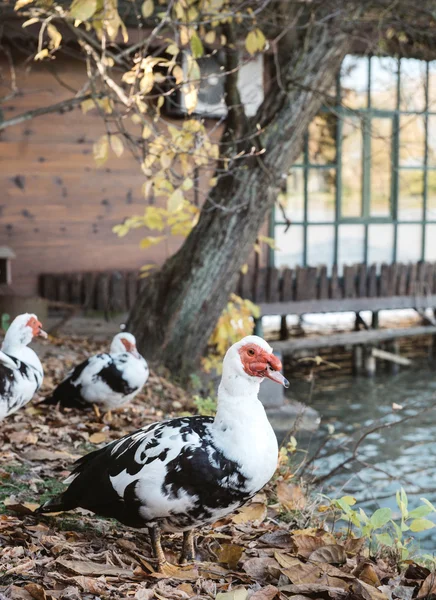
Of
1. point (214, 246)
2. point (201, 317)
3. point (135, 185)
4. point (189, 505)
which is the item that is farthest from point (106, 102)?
point (135, 185)

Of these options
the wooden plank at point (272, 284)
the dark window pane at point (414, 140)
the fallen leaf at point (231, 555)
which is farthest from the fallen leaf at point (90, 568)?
the dark window pane at point (414, 140)

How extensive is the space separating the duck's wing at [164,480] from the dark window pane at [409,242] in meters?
10.9

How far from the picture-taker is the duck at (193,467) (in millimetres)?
3043

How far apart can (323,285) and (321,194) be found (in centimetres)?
227

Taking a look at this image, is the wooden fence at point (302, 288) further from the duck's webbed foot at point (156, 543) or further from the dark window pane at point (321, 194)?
the duck's webbed foot at point (156, 543)

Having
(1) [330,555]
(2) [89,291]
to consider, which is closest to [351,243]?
(2) [89,291]

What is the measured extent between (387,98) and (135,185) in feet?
16.0

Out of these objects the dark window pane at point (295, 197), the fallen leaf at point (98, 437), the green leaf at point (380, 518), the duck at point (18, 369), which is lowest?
the fallen leaf at point (98, 437)

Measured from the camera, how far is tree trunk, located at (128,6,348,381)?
7.14 meters

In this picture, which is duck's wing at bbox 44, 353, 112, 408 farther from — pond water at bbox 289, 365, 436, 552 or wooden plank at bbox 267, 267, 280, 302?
wooden plank at bbox 267, 267, 280, 302

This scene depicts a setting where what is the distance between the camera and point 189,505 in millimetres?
3049

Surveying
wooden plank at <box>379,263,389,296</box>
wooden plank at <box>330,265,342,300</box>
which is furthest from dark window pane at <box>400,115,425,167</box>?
wooden plank at <box>330,265,342,300</box>

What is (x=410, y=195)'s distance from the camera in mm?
13789

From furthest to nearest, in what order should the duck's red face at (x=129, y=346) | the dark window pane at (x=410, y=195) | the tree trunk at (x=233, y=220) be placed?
the dark window pane at (x=410, y=195)
the tree trunk at (x=233, y=220)
the duck's red face at (x=129, y=346)
